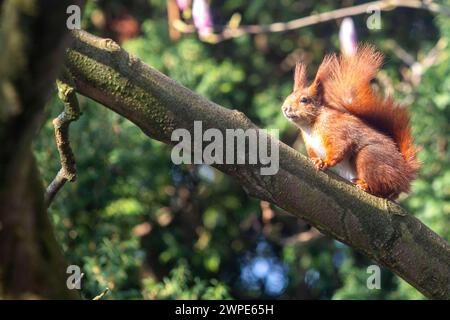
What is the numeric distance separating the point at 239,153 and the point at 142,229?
2.87 m

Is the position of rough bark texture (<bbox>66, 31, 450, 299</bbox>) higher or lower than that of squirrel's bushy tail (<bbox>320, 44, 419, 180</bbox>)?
lower

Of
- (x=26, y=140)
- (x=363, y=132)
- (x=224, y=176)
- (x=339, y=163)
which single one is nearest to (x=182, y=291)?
(x=339, y=163)

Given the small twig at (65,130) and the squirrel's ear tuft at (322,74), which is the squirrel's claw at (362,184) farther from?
the small twig at (65,130)

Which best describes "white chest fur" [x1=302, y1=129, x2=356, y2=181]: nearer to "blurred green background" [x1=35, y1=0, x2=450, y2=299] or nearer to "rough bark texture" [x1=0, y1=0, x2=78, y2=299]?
"blurred green background" [x1=35, y1=0, x2=450, y2=299]

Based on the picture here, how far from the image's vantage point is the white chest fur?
9.25 ft

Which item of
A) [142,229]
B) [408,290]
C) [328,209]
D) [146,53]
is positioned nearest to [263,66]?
[146,53]

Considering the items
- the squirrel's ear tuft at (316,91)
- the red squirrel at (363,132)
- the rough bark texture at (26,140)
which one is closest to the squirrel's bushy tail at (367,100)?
the red squirrel at (363,132)

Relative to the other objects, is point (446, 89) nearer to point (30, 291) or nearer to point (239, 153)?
point (239, 153)

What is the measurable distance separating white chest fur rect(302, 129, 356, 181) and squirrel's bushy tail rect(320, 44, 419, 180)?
5.6 inches

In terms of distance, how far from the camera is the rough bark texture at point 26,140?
109 cm

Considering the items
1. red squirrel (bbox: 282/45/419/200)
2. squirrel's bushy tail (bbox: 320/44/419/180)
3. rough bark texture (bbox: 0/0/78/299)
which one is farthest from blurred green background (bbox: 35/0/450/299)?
rough bark texture (bbox: 0/0/78/299)

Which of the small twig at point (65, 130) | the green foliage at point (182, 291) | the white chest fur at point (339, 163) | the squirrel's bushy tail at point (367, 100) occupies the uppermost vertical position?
the squirrel's bushy tail at point (367, 100)

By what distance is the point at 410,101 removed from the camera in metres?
4.28

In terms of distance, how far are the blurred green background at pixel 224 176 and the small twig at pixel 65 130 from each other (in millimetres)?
1327
